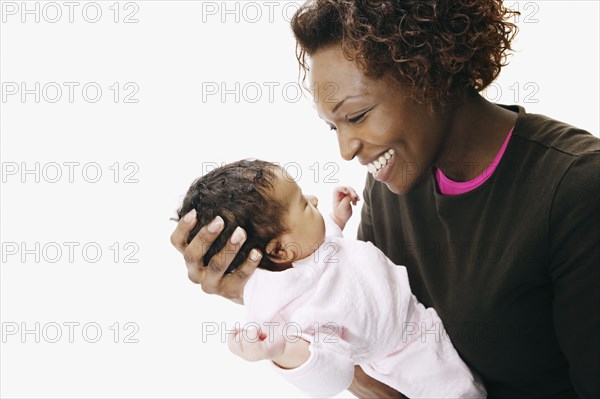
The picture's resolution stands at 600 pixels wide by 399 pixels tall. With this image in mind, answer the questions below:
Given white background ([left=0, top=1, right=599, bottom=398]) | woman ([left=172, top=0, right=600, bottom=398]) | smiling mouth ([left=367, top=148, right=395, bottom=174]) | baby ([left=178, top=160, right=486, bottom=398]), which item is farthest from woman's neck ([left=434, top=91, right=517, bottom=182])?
white background ([left=0, top=1, right=599, bottom=398])

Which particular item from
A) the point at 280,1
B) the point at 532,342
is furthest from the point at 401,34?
the point at 280,1

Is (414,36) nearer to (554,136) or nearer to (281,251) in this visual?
(554,136)

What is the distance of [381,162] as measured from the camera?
140cm

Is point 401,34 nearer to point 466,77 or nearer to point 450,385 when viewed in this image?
point 466,77

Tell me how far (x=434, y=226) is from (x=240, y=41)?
1207 mm

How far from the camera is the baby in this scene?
4.29 ft

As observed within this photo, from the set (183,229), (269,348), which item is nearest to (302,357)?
(269,348)

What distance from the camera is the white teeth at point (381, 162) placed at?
1.38 m

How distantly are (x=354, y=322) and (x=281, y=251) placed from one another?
0.21 metres

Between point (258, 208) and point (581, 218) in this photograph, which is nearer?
point (581, 218)

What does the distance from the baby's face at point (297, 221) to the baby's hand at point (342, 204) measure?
217mm

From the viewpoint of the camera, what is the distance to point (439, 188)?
150cm

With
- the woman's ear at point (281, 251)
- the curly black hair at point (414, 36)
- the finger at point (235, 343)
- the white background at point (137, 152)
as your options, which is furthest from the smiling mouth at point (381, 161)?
the white background at point (137, 152)

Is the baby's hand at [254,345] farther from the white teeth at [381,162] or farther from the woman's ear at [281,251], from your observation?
the white teeth at [381,162]
